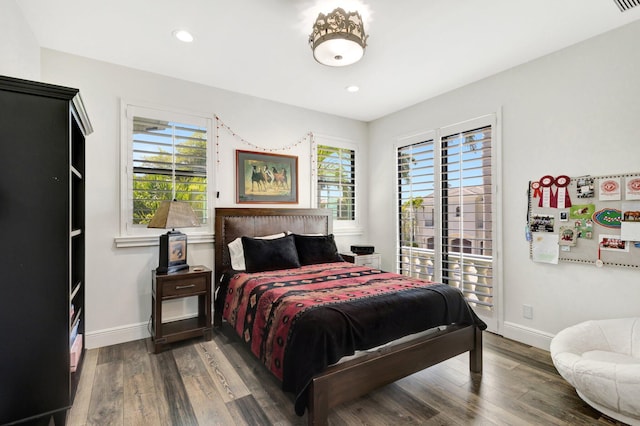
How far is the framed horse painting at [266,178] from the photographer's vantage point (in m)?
3.66

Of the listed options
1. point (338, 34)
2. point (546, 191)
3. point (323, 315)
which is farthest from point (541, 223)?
point (338, 34)

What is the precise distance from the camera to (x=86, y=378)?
232 centimetres

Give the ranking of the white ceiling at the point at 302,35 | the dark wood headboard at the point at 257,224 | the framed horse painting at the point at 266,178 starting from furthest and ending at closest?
1. the framed horse painting at the point at 266,178
2. the dark wood headboard at the point at 257,224
3. the white ceiling at the point at 302,35

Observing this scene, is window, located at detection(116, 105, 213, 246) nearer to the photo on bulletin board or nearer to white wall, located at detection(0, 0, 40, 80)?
white wall, located at detection(0, 0, 40, 80)

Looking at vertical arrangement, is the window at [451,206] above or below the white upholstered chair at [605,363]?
above

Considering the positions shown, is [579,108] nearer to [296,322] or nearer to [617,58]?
[617,58]

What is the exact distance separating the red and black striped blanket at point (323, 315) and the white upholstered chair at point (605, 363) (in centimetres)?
59

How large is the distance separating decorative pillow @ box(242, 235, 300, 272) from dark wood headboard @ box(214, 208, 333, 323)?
1.03 feet

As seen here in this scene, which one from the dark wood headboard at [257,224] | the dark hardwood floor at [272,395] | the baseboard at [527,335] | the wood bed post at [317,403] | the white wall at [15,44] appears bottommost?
the dark hardwood floor at [272,395]

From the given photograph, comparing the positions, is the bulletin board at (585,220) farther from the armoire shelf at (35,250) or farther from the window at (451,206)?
the armoire shelf at (35,250)

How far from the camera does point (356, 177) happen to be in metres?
4.72

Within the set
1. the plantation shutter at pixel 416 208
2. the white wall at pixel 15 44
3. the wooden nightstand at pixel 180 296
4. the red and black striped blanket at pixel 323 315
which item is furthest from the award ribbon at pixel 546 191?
the white wall at pixel 15 44

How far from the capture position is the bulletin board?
2.33 m

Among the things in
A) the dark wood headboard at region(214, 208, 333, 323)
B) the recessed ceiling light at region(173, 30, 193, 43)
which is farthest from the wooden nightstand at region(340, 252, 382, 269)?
the recessed ceiling light at region(173, 30, 193, 43)
